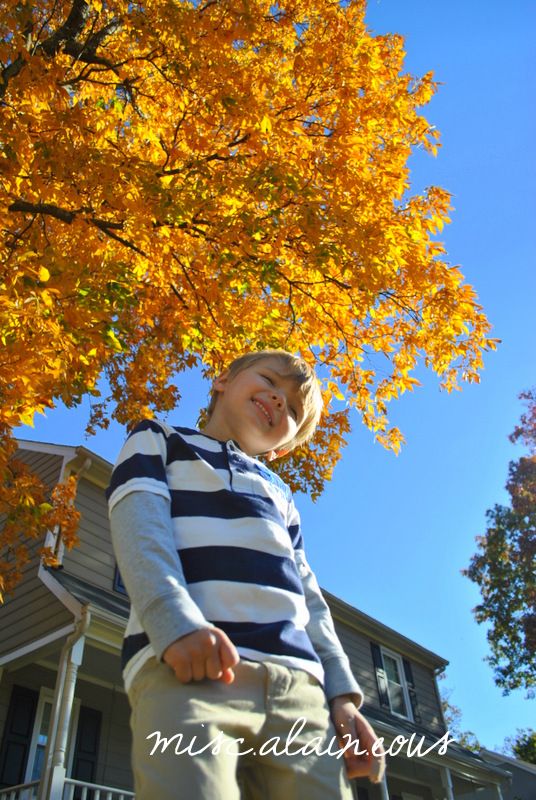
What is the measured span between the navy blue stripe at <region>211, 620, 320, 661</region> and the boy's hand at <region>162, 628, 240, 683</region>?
0.49 feet

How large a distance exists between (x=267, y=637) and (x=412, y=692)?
58.7 feet

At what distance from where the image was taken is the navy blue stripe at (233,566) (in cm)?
174

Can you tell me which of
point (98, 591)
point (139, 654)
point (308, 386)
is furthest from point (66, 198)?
point (98, 591)

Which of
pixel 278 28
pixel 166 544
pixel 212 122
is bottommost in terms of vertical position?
pixel 166 544

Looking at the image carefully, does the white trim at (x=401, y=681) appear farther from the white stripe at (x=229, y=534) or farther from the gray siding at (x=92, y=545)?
the white stripe at (x=229, y=534)

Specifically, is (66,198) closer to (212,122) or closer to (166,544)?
(212,122)

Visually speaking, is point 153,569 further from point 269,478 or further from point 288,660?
point 269,478

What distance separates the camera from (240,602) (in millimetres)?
1699

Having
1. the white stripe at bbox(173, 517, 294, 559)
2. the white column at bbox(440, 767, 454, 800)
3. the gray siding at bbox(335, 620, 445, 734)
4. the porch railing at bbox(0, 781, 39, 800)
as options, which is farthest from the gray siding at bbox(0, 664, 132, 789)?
the white stripe at bbox(173, 517, 294, 559)

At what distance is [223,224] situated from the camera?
6.36m

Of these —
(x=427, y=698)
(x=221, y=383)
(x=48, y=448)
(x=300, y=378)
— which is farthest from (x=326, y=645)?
(x=427, y=698)

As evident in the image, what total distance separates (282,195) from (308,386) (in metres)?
4.11

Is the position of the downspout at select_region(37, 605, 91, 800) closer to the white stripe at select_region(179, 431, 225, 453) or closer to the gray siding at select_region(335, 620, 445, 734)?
the white stripe at select_region(179, 431, 225, 453)

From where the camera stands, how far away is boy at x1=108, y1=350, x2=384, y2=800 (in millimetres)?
1437
